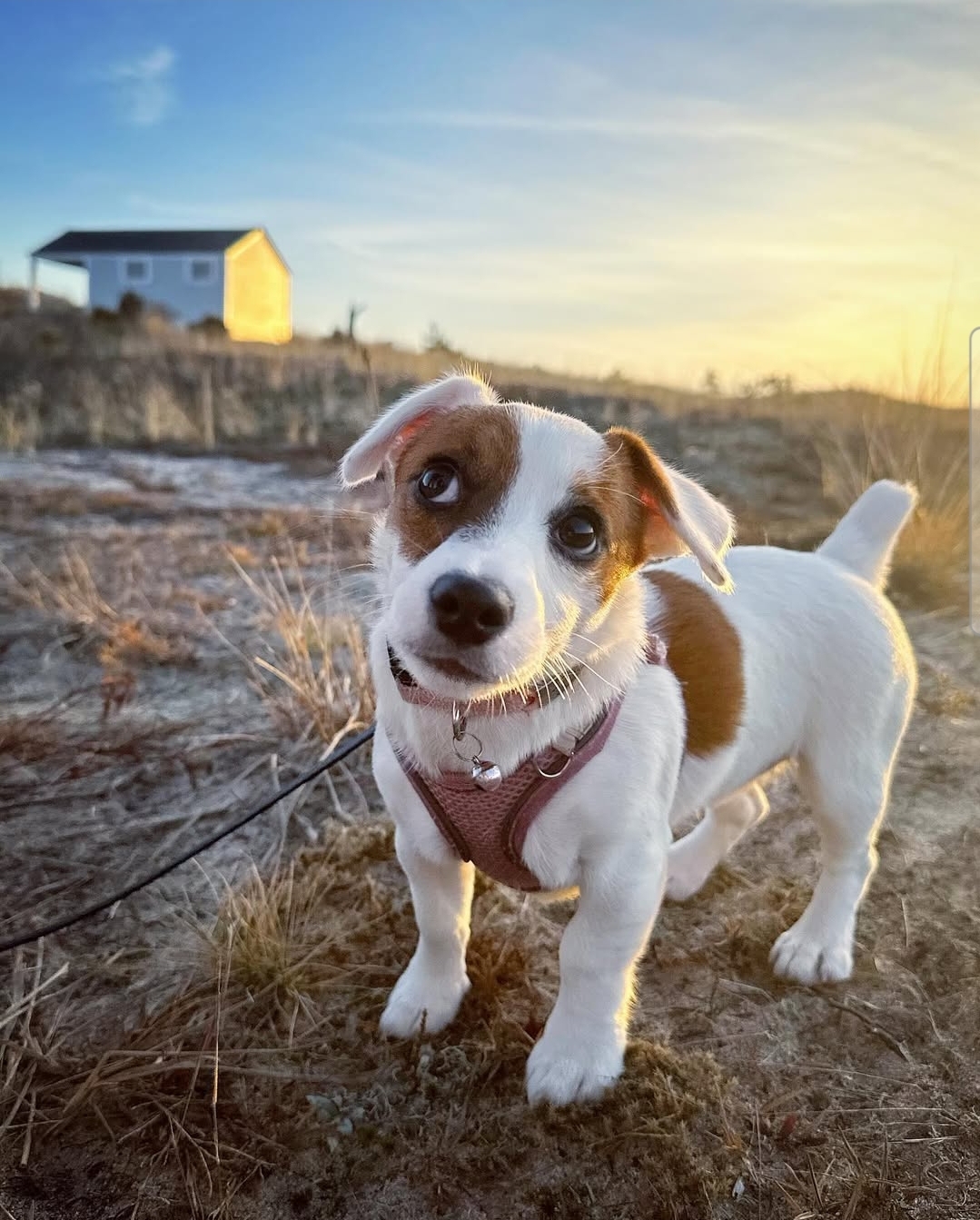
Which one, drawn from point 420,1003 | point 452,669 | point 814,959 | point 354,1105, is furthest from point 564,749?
point 814,959

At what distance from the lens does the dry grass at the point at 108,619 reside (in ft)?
15.8

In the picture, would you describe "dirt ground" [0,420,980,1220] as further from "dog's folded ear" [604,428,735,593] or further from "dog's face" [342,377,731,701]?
"dog's folded ear" [604,428,735,593]

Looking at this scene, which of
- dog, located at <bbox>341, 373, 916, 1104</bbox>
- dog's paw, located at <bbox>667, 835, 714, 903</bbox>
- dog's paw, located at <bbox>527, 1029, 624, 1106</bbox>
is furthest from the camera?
dog's paw, located at <bbox>667, 835, 714, 903</bbox>

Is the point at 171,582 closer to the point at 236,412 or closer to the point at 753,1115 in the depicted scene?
the point at 753,1115

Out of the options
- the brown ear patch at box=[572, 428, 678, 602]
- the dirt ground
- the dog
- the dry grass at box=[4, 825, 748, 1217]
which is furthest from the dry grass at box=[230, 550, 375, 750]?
the brown ear patch at box=[572, 428, 678, 602]

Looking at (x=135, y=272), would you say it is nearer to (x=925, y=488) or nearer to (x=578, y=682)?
(x=925, y=488)

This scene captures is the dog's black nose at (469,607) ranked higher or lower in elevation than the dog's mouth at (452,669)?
higher

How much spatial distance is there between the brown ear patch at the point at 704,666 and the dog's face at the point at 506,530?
27 cm

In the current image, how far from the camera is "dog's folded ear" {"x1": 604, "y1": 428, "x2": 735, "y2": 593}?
1913 mm

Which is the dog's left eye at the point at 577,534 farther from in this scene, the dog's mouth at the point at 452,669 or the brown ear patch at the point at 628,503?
the dog's mouth at the point at 452,669

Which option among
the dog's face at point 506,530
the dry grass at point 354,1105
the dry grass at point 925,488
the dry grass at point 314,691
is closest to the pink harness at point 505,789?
the dog's face at point 506,530

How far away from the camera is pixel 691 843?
121 inches

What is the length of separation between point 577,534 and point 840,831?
140 cm

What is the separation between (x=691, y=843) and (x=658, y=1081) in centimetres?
101
